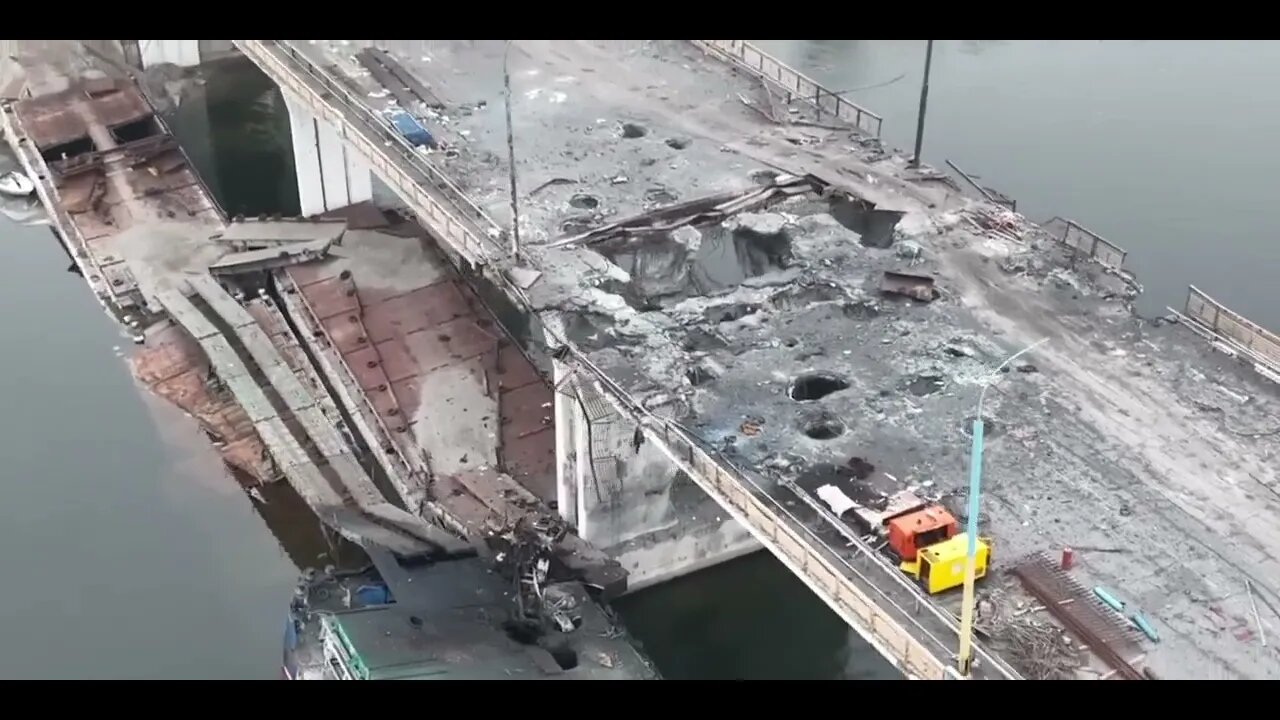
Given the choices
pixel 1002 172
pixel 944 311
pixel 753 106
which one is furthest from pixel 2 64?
pixel 944 311

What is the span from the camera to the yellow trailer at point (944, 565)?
24562 mm

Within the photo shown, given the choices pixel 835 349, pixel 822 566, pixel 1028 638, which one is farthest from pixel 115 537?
pixel 1028 638

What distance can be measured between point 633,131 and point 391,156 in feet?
24.9

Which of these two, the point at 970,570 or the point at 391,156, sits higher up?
the point at 970,570

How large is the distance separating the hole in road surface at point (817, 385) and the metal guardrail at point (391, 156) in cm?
978

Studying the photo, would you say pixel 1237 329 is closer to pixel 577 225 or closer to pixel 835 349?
pixel 835 349

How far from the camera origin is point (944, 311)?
33.5 meters

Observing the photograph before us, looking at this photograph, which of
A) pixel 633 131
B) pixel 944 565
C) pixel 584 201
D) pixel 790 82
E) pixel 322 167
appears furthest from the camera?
pixel 322 167

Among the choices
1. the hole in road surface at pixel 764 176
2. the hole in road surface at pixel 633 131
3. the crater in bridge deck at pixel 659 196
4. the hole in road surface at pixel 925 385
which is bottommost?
the hole in road surface at pixel 925 385

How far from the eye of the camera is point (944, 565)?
2456cm

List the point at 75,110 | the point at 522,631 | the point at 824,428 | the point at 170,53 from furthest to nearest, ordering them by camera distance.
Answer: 1. the point at 170,53
2. the point at 75,110
3. the point at 522,631
4. the point at 824,428

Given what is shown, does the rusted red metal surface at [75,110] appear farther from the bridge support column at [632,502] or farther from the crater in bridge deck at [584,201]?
the bridge support column at [632,502]

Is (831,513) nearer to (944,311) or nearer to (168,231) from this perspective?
(944,311)

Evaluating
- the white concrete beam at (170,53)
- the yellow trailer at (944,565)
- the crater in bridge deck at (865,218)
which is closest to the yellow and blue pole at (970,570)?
the yellow trailer at (944,565)
